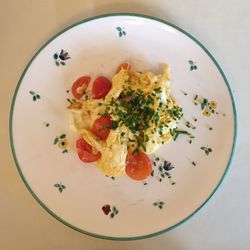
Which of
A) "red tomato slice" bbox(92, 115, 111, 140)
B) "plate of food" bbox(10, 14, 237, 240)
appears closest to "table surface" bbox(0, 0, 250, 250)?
"plate of food" bbox(10, 14, 237, 240)

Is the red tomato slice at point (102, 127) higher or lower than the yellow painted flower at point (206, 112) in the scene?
lower

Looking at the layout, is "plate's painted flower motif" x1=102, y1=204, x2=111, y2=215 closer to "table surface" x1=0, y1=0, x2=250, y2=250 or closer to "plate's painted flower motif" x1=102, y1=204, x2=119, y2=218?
"plate's painted flower motif" x1=102, y1=204, x2=119, y2=218

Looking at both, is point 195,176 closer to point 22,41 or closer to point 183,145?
point 183,145

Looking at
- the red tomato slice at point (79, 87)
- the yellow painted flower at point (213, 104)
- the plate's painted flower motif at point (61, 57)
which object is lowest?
the red tomato slice at point (79, 87)

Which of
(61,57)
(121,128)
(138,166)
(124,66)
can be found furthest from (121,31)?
(138,166)

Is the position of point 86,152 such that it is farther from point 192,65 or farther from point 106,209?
point 192,65

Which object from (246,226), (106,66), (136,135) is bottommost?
(246,226)

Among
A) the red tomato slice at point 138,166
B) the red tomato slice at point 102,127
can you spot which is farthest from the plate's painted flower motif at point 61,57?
the red tomato slice at point 138,166

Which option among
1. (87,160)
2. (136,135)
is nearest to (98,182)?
(87,160)

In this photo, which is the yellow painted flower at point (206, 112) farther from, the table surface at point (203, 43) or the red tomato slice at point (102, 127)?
the red tomato slice at point (102, 127)
